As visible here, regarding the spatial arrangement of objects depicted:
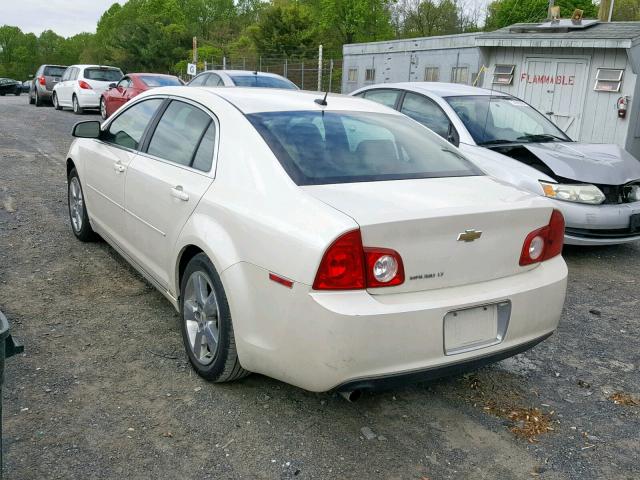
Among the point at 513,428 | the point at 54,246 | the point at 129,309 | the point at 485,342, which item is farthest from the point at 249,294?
the point at 54,246

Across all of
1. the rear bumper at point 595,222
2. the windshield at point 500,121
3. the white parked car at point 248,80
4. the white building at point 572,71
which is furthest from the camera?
the white parked car at point 248,80

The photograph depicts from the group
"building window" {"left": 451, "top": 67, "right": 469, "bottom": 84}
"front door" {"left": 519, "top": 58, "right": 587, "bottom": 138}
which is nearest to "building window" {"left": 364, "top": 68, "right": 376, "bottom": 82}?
"building window" {"left": 451, "top": 67, "right": 469, "bottom": 84}

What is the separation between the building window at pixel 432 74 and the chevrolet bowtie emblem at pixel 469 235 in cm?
1490

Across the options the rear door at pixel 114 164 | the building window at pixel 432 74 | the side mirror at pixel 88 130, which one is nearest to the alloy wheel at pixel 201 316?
the rear door at pixel 114 164

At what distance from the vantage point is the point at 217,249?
10.4 feet

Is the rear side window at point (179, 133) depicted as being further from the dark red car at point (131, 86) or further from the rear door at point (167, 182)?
the dark red car at point (131, 86)

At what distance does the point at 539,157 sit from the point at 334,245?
4.14m

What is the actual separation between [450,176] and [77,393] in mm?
2265

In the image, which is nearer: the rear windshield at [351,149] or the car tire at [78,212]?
the rear windshield at [351,149]

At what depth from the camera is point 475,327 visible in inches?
116

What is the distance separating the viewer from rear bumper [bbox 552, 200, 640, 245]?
593 centimetres

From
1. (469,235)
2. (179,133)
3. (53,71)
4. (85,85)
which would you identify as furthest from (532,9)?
(469,235)

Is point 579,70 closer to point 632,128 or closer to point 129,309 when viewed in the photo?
point 632,128

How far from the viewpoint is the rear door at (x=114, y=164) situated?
4518mm
